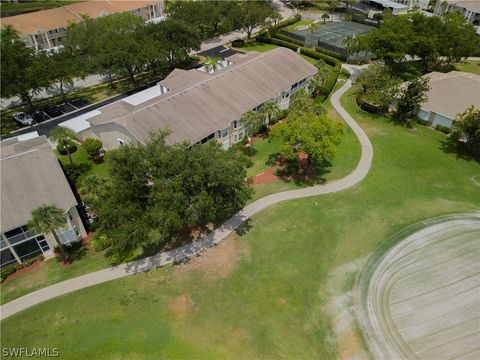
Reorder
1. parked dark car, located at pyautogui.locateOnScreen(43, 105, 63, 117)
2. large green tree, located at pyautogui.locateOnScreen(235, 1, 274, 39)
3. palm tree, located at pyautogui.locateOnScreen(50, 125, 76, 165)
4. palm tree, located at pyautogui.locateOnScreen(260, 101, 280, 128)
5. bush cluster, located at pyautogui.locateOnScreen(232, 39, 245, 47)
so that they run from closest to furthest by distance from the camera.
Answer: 1. palm tree, located at pyautogui.locateOnScreen(50, 125, 76, 165)
2. palm tree, located at pyautogui.locateOnScreen(260, 101, 280, 128)
3. parked dark car, located at pyautogui.locateOnScreen(43, 105, 63, 117)
4. large green tree, located at pyautogui.locateOnScreen(235, 1, 274, 39)
5. bush cluster, located at pyautogui.locateOnScreen(232, 39, 245, 47)

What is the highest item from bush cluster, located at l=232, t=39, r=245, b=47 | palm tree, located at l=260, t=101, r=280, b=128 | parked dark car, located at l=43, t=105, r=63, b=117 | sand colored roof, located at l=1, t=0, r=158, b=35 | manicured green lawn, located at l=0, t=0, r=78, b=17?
sand colored roof, located at l=1, t=0, r=158, b=35

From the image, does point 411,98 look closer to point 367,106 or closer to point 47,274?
point 367,106

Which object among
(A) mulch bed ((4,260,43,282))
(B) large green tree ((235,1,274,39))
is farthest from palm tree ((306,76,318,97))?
(A) mulch bed ((4,260,43,282))

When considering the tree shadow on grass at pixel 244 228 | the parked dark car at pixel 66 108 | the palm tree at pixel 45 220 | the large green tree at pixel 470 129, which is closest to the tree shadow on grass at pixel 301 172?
the tree shadow on grass at pixel 244 228

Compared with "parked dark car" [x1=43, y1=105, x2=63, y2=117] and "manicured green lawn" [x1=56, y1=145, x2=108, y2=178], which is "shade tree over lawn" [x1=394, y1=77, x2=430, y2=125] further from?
"parked dark car" [x1=43, y1=105, x2=63, y2=117]

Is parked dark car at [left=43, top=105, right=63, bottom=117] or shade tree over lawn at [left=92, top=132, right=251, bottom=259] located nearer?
shade tree over lawn at [left=92, top=132, right=251, bottom=259]

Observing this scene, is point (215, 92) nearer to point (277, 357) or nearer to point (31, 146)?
point (31, 146)

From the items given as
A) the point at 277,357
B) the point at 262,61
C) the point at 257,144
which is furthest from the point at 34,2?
the point at 277,357
